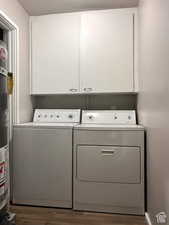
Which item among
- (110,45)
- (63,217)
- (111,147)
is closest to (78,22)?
(110,45)

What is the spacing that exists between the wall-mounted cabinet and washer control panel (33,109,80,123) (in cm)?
30

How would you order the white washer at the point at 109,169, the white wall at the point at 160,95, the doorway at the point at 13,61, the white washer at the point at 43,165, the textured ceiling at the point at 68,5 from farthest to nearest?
the textured ceiling at the point at 68,5, the doorway at the point at 13,61, the white washer at the point at 43,165, the white washer at the point at 109,169, the white wall at the point at 160,95

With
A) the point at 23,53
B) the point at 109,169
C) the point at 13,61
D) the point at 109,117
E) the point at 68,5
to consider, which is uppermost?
the point at 68,5

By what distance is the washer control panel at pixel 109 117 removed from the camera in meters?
2.42

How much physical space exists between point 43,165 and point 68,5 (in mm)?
1881

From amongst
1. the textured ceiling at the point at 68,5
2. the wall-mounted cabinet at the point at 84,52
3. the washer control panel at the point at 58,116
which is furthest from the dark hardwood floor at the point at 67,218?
the textured ceiling at the point at 68,5

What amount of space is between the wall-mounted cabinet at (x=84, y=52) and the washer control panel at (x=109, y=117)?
314 mm

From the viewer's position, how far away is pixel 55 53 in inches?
95.3

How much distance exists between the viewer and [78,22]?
238 centimetres

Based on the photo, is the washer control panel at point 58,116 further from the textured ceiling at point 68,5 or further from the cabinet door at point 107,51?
the textured ceiling at point 68,5

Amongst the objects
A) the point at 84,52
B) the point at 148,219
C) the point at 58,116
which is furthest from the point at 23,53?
the point at 148,219

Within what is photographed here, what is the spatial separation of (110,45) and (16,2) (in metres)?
1.18

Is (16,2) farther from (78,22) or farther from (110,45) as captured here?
(110,45)

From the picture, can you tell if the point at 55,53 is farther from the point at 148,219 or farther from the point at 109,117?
the point at 148,219
